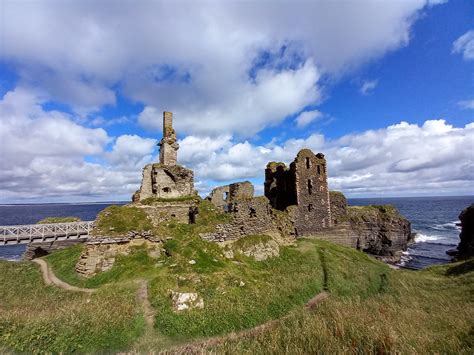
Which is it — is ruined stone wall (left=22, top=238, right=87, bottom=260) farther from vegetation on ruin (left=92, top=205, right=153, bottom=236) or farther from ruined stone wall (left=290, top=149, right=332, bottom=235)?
ruined stone wall (left=290, top=149, right=332, bottom=235)

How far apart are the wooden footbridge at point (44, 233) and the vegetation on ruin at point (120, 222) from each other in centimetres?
1802

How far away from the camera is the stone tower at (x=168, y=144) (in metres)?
28.0

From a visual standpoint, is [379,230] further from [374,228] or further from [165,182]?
[165,182]

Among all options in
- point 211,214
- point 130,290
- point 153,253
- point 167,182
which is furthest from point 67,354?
point 167,182

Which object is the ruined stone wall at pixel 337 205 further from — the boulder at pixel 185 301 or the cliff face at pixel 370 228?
the boulder at pixel 185 301

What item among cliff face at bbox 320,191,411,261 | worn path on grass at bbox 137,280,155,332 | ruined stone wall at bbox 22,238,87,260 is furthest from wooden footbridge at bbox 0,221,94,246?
cliff face at bbox 320,191,411,261

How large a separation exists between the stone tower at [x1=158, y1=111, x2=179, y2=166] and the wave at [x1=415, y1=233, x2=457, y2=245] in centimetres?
6675

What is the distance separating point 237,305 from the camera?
13.7 m

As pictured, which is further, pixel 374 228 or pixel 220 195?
pixel 374 228

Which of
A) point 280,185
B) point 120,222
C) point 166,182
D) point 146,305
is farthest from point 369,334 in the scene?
point 280,185

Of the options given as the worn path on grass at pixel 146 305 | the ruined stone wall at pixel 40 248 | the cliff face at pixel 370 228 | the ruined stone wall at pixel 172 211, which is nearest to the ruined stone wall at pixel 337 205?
the cliff face at pixel 370 228

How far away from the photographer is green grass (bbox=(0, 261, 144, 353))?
9.59m

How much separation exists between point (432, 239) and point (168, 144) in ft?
238

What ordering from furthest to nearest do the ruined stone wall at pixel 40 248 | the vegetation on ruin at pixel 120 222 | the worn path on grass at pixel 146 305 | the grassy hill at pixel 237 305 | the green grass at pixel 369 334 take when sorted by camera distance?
the ruined stone wall at pixel 40 248, the vegetation on ruin at pixel 120 222, the worn path on grass at pixel 146 305, the grassy hill at pixel 237 305, the green grass at pixel 369 334
